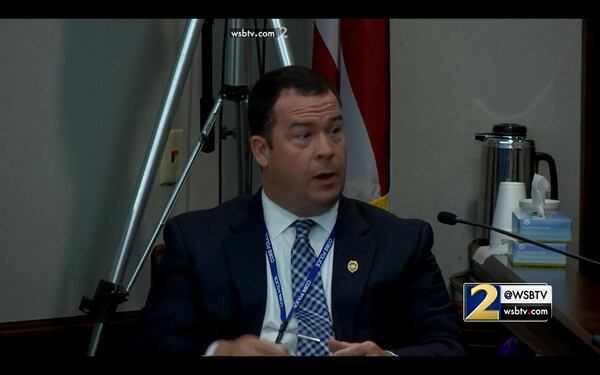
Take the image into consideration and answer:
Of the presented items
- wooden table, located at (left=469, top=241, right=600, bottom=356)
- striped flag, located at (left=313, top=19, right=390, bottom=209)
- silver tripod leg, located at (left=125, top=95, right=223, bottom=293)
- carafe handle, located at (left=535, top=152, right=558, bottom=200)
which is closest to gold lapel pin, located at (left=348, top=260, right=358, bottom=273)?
wooden table, located at (left=469, top=241, right=600, bottom=356)

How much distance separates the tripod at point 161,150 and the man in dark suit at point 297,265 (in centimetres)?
37

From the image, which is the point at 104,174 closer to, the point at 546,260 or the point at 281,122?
the point at 281,122

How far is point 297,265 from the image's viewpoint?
59.4 inches

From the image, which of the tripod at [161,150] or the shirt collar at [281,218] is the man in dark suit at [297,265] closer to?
the shirt collar at [281,218]

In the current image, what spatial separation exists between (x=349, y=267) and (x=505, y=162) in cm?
86

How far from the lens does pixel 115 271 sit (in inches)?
77.0

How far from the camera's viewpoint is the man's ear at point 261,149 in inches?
63.4

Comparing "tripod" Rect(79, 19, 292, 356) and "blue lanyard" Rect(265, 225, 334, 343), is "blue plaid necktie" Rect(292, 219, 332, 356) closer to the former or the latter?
"blue lanyard" Rect(265, 225, 334, 343)

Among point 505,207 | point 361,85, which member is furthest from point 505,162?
point 361,85

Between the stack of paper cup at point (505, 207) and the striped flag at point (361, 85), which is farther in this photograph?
the striped flag at point (361, 85)

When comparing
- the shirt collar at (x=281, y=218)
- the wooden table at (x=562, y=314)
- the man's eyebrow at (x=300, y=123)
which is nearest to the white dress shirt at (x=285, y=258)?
the shirt collar at (x=281, y=218)

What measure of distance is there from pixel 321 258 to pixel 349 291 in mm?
66

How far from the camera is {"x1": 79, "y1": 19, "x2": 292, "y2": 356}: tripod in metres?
1.93
